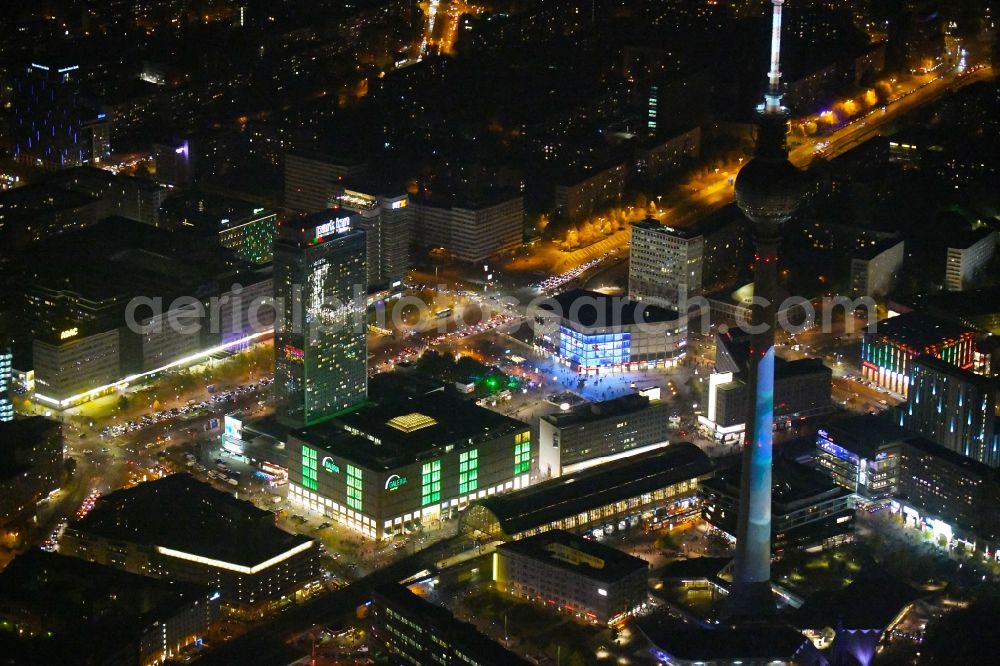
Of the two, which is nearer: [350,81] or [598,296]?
[598,296]

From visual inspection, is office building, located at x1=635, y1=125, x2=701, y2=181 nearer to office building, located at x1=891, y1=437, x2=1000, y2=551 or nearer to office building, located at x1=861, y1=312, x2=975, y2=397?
office building, located at x1=861, y1=312, x2=975, y2=397

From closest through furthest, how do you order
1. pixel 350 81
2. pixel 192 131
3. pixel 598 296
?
pixel 598 296 < pixel 192 131 < pixel 350 81

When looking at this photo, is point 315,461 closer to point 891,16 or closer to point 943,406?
point 943,406

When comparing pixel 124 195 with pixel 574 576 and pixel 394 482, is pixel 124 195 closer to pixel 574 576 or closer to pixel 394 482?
pixel 394 482

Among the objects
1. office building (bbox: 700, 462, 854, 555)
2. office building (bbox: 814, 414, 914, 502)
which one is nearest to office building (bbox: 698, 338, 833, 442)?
office building (bbox: 814, 414, 914, 502)

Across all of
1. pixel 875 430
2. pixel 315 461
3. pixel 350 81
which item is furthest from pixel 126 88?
pixel 875 430

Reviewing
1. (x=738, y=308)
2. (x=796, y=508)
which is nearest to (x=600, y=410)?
(x=796, y=508)
